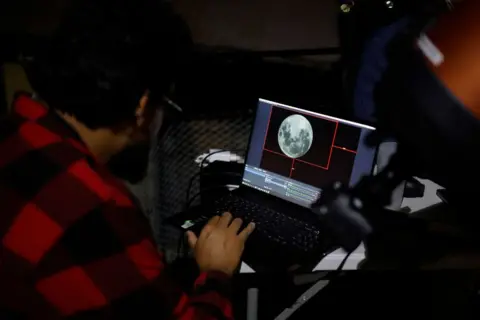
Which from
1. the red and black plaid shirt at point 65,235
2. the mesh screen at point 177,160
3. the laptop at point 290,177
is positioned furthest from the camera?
the mesh screen at point 177,160

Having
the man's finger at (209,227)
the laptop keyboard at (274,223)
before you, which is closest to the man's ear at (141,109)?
the man's finger at (209,227)

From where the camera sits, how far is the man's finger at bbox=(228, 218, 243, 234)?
108 cm

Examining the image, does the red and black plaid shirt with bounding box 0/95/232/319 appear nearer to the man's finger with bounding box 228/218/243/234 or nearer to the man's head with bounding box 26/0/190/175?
the man's head with bounding box 26/0/190/175

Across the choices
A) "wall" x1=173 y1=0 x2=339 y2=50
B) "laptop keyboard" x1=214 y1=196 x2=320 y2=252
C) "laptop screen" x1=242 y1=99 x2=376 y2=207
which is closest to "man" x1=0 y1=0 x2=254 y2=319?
"laptop keyboard" x1=214 y1=196 x2=320 y2=252

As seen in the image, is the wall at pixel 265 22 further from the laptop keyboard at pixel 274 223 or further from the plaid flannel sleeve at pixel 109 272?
the plaid flannel sleeve at pixel 109 272

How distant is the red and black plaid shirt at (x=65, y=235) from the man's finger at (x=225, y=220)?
0.30 meters

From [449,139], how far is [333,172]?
516 mm

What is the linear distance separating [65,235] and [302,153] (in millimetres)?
680

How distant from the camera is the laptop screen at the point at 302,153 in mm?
1197

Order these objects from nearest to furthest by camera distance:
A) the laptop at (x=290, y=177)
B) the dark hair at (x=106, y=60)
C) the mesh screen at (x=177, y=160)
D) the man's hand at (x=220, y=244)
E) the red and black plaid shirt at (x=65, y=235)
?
the red and black plaid shirt at (x=65, y=235)
the dark hair at (x=106, y=60)
the man's hand at (x=220, y=244)
the laptop at (x=290, y=177)
the mesh screen at (x=177, y=160)

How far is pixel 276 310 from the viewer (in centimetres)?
165

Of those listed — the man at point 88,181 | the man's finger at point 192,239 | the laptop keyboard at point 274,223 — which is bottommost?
the man's finger at point 192,239

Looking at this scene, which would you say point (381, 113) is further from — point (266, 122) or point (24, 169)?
point (24, 169)

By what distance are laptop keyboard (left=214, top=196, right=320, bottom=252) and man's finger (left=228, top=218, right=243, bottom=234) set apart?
0.05m
